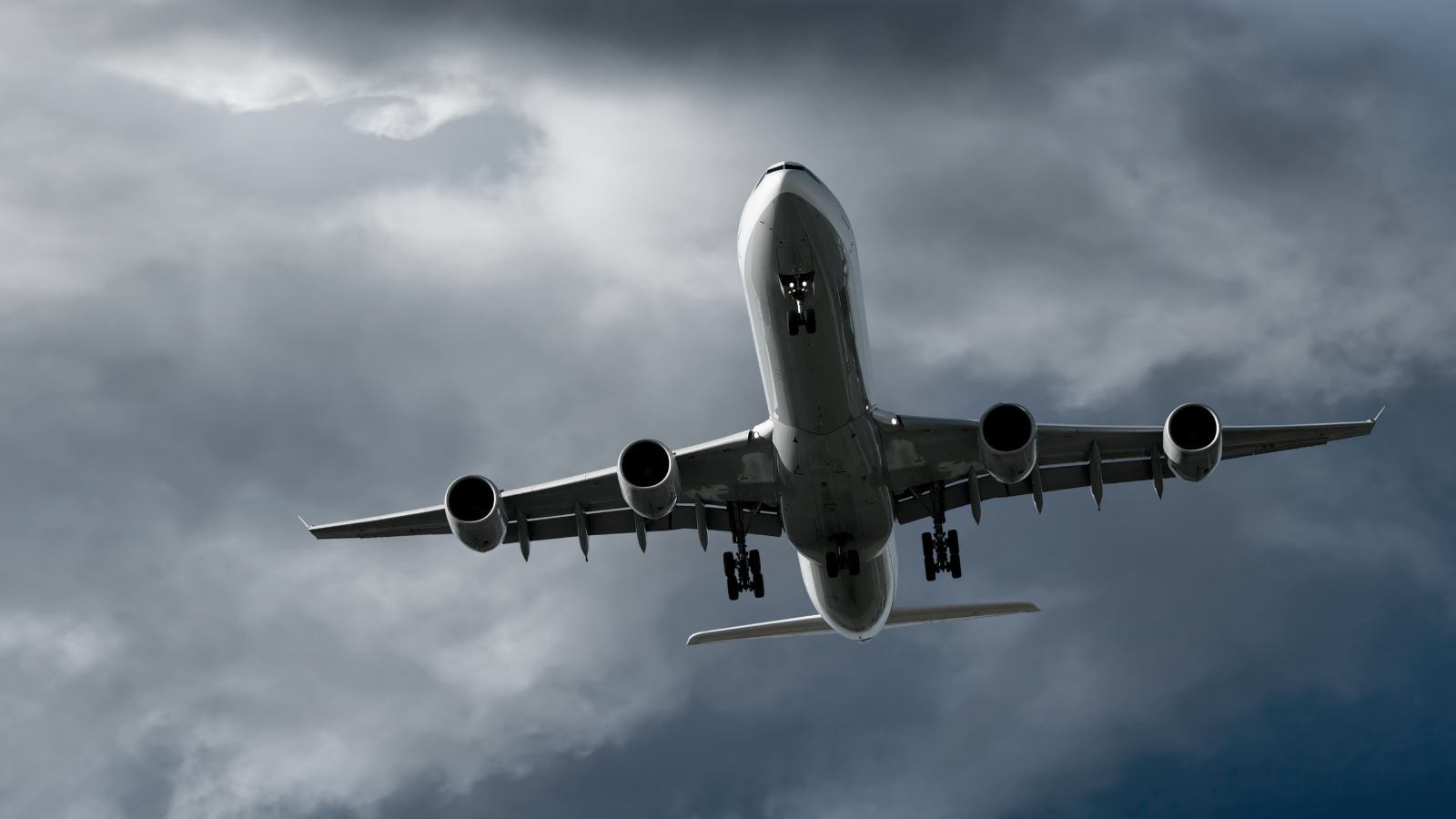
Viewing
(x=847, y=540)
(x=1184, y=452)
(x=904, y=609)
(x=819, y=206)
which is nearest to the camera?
(x=819, y=206)

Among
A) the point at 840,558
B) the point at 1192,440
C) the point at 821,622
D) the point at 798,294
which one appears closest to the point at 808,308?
the point at 798,294

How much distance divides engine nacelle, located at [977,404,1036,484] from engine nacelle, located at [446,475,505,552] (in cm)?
1042

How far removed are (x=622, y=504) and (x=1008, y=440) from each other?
10.2m

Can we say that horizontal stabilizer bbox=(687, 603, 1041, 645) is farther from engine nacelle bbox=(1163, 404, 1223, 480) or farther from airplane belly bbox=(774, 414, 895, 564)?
engine nacelle bbox=(1163, 404, 1223, 480)

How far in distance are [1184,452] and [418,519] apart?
56.6 feet

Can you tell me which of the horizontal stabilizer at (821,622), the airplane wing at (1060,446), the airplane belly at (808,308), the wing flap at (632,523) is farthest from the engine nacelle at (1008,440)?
the horizontal stabilizer at (821,622)

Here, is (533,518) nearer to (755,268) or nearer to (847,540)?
(847,540)

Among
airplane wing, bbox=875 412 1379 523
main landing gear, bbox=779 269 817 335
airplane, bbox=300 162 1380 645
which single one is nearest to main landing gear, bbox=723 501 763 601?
airplane, bbox=300 162 1380 645

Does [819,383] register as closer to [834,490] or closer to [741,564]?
[834,490]

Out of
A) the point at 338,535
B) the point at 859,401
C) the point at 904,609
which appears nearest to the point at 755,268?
the point at 859,401

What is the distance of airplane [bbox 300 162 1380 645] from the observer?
2209cm

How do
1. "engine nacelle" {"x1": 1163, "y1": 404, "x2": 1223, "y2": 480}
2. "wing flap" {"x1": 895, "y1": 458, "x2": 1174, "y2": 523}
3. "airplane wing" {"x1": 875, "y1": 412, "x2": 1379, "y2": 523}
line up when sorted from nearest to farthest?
"engine nacelle" {"x1": 1163, "y1": 404, "x2": 1223, "y2": 480} < "airplane wing" {"x1": 875, "y1": 412, "x2": 1379, "y2": 523} < "wing flap" {"x1": 895, "y1": 458, "x2": 1174, "y2": 523}

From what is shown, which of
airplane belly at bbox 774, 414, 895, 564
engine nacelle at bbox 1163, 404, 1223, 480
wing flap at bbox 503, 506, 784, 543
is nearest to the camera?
engine nacelle at bbox 1163, 404, 1223, 480

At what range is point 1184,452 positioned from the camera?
23.8m
